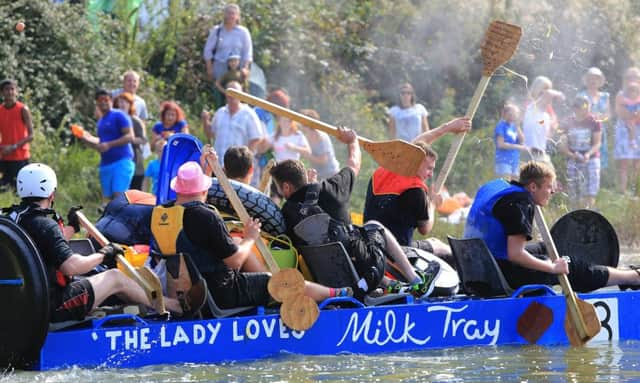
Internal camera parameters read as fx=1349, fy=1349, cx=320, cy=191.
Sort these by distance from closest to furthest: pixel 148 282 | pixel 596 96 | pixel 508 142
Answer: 1. pixel 148 282
2. pixel 508 142
3. pixel 596 96

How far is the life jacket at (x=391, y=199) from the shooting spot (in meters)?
10.1

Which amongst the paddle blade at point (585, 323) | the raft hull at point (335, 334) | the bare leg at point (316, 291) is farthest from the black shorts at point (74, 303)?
the paddle blade at point (585, 323)

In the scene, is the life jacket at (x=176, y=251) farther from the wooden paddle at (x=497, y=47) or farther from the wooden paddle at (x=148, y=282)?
the wooden paddle at (x=497, y=47)

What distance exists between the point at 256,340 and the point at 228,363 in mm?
247

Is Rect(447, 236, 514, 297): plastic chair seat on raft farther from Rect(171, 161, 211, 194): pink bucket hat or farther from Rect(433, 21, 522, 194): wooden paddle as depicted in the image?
Rect(171, 161, 211, 194): pink bucket hat

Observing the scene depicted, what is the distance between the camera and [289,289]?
876cm

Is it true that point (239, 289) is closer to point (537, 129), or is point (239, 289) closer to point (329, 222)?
point (329, 222)

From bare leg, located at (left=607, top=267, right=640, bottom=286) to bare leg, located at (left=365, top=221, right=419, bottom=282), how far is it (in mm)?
1524

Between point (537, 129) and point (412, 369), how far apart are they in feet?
23.7

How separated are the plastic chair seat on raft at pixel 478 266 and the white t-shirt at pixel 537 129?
18.9 ft

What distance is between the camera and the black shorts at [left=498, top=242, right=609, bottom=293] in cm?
972

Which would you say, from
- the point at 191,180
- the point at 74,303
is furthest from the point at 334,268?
the point at 74,303

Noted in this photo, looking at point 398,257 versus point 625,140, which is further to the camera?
point 625,140

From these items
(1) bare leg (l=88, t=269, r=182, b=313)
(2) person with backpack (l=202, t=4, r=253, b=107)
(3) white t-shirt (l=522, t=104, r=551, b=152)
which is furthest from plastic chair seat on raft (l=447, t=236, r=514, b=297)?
(2) person with backpack (l=202, t=4, r=253, b=107)
